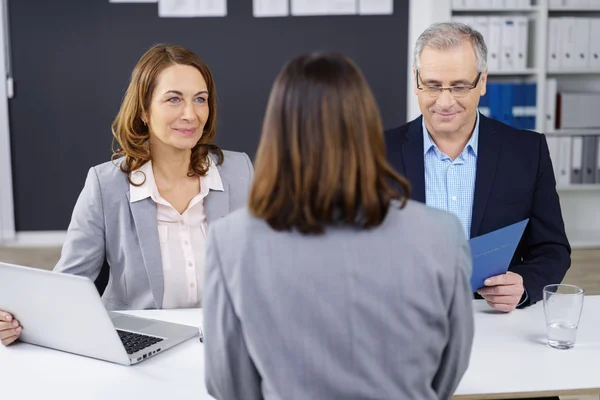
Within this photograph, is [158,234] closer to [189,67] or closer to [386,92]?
[189,67]

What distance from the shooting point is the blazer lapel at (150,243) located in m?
1.90

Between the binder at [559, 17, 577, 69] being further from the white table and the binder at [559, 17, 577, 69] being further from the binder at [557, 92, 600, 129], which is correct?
the white table

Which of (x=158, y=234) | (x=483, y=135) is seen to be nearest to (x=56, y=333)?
(x=158, y=234)

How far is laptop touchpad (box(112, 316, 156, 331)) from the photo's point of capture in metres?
1.65

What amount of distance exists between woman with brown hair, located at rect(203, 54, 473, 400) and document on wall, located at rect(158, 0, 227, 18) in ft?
13.5

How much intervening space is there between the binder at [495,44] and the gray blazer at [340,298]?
386 centimetres

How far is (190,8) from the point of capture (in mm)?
4898

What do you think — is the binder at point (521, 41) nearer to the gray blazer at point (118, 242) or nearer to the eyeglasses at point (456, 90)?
the eyeglasses at point (456, 90)

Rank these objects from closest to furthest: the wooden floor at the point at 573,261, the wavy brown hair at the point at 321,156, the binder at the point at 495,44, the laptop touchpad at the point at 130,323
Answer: the wavy brown hair at the point at 321,156
the laptop touchpad at the point at 130,323
the wooden floor at the point at 573,261
the binder at the point at 495,44

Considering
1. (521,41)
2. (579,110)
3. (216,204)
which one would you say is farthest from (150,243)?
(579,110)

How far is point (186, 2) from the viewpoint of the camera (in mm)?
4887

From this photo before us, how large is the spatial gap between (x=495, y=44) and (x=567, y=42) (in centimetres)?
49

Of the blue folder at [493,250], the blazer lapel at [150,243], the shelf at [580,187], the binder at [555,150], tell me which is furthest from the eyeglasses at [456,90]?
the shelf at [580,187]

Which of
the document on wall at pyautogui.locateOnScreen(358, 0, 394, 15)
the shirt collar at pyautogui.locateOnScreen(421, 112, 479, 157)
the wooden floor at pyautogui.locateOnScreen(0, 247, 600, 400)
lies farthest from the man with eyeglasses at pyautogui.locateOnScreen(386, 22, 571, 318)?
the document on wall at pyautogui.locateOnScreen(358, 0, 394, 15)
